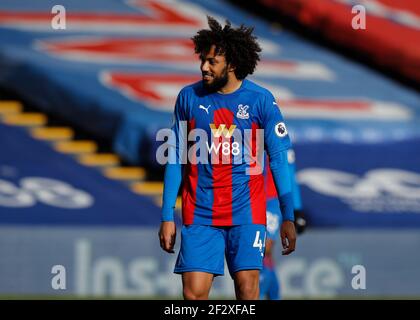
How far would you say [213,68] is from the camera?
23.7ft

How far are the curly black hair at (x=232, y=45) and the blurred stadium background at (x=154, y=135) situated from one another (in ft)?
21.7

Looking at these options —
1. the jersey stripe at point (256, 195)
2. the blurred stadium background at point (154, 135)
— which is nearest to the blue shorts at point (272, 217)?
the jersey stripe at point (256, 195)

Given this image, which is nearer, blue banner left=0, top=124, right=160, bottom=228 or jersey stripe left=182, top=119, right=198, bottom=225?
jersey stripe left=182, top=119, right=198, bottom=225

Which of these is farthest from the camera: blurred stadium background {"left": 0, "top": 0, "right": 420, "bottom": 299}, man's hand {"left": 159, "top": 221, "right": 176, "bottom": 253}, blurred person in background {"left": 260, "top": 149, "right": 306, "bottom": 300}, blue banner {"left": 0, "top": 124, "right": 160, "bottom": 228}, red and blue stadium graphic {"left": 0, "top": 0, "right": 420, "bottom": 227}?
red and blue stadium graphic {"left": 0, "top": 0, "right": 420, "bottom": 227}

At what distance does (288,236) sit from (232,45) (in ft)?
3.90

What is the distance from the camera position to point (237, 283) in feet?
23.7

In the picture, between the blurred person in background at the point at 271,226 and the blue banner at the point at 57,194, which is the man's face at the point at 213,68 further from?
the blue banner at the point at 57,194

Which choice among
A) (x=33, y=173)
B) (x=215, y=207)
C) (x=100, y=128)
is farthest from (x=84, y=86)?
(x=215, y=207)

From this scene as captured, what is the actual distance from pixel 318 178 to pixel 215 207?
8439 millimetres

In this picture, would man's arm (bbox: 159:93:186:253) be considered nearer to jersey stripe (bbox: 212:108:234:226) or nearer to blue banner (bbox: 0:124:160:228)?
jersey stripe (bbox: 212:108:234:226)

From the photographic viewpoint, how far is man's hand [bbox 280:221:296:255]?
7164 mm

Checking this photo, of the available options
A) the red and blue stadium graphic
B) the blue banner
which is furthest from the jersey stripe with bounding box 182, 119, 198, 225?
the red and blue stadium graphic

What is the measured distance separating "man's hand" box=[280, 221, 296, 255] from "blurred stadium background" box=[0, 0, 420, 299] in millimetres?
6500
